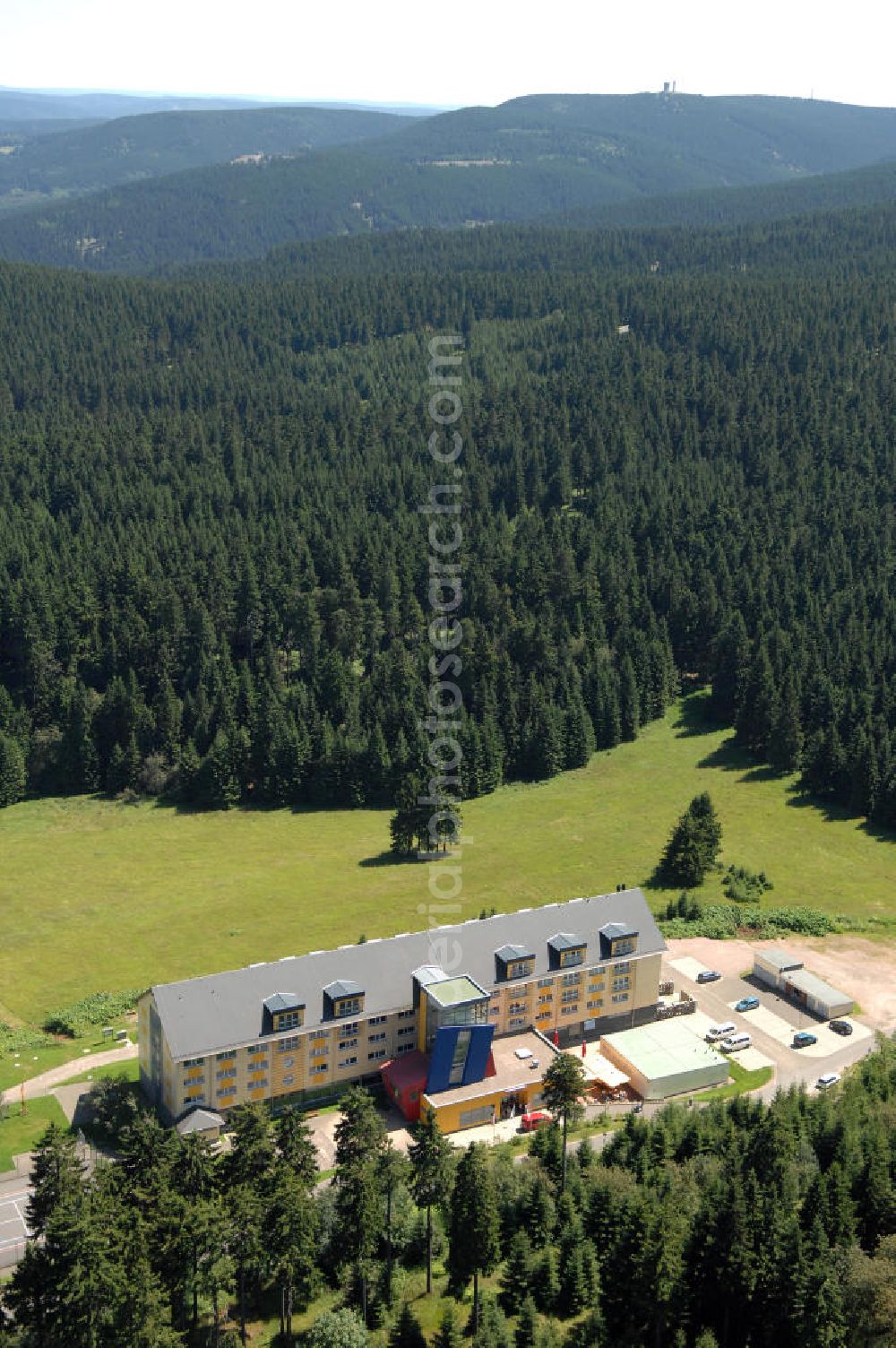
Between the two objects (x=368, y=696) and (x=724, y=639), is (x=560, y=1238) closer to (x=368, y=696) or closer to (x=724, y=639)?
(x=368, y=696)

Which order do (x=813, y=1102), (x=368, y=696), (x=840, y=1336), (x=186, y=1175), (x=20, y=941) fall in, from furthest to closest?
(x=368, y=696) → (x=20, y=941) → (x=813, y=1102) → (x=186, y=1175) → (x=840, y=1336)

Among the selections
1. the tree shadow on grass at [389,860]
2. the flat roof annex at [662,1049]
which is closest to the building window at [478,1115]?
the flat roof annex at [662,1049]

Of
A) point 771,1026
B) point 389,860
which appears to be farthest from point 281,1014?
point 389,860

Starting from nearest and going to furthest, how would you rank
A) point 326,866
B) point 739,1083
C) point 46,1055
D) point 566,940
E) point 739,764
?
point 739,1083
point 46,1055
point 566,940
point 326,866
point 739,764

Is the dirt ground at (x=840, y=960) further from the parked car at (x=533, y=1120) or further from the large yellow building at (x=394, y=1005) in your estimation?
the parked car at (x=533, y=1120)

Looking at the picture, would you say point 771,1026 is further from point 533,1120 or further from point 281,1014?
point 281,1014

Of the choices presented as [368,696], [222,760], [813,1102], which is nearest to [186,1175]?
[813,1102]
